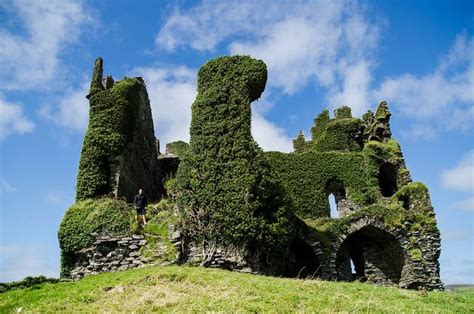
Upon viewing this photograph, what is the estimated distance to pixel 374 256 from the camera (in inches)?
1031

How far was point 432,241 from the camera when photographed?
23.5 m

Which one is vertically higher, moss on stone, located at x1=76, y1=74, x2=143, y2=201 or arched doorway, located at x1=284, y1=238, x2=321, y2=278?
moss on stone, located at x1=76, y1=74, x2=143, y2=201

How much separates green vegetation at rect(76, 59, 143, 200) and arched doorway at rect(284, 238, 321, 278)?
10.4 metres

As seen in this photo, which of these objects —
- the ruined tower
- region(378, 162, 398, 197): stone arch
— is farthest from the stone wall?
region(378, 162, 398, 197): stone arch

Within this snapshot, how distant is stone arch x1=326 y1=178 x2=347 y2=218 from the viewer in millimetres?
28733

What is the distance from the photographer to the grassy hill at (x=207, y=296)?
1002cm

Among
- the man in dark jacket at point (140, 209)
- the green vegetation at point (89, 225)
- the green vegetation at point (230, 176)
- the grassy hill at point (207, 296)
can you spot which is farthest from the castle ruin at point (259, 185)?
the grassy hill at point (207, 296)

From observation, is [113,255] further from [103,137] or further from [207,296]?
[207,296]

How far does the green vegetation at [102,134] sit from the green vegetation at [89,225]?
5.95 feet

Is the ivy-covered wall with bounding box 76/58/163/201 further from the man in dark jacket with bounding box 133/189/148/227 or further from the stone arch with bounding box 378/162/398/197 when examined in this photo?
the stone arch with bounding box 378/162/398/197

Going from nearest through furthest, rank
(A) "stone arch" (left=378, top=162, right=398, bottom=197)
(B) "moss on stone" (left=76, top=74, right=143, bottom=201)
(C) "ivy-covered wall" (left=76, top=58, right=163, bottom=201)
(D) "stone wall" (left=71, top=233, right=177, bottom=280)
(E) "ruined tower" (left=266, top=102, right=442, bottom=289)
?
1. (D) "stone wall" (left=71, top=233, right=177, bottom=280)
2. (B) "moss on stone" (left=76, top=74, right=143, bottom=201)
3. (C) "ivy-covered wall" (left=76, top=58, right=163, bottom=201)
4. (E) "ruined tower" (left=266, top=102, right=442, bottom=289)
5. (A) "stone arch" (left=378, top=162, right=398, bottom=197)

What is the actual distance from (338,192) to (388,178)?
13.8 feet

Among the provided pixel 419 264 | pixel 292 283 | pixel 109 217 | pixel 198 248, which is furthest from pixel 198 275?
pixel 419 264

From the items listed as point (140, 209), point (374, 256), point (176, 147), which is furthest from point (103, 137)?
point (374, 256)
